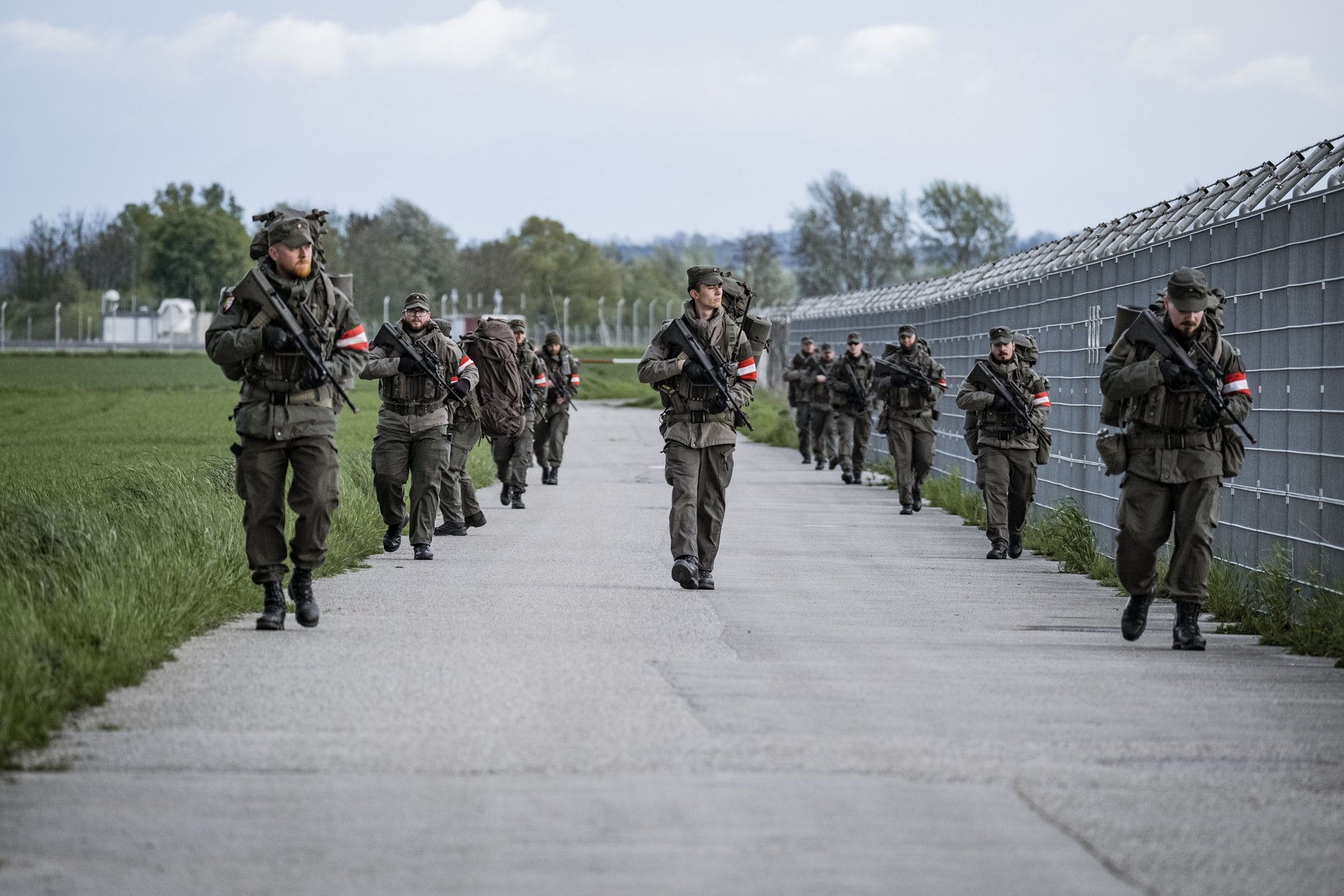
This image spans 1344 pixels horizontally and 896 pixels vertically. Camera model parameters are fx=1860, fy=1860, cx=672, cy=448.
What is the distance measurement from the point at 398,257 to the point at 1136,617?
404 ft

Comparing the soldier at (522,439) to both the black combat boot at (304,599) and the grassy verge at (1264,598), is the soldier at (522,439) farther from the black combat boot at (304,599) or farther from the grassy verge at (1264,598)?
the black combat boot at (304,599)

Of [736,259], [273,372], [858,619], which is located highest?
[736,259]

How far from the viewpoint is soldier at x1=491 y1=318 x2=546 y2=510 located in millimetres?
19641

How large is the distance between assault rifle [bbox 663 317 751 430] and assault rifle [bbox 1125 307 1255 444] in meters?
3.30

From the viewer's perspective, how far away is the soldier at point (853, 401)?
80.4 feet

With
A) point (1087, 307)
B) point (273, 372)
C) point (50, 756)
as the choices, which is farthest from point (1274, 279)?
point (50, 756)

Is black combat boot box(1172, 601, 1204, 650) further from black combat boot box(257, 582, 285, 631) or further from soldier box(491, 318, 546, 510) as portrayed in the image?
soldier box(491, 318, 546, 510)

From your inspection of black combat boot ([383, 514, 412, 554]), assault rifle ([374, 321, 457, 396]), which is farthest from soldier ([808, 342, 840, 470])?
assault rifle ([374, 321, 457, 396])

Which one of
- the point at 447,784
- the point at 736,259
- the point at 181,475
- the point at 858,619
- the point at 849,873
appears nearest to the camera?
the point at 849,873

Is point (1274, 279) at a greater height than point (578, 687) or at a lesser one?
greater

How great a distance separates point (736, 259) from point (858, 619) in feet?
367

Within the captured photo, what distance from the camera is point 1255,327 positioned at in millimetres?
11500

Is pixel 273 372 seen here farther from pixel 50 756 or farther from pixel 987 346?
pixel 987 346

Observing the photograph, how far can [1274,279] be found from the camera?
11.1 metres
